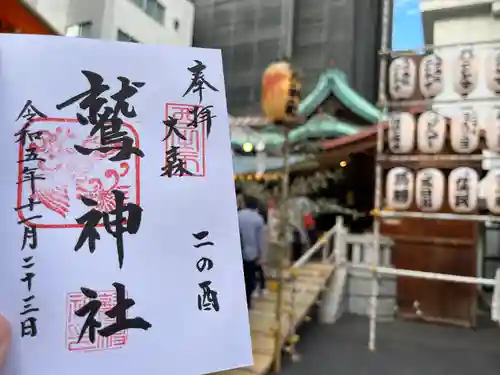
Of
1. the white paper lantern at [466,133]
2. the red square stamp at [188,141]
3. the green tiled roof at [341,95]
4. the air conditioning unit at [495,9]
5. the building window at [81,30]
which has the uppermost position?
the air conditioning unit at [495,9]

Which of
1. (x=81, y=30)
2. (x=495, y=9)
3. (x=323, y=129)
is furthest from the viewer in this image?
(x=495, y=9)

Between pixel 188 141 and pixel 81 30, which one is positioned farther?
pixel 81 30

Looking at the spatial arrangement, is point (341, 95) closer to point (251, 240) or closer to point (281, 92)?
point (281, 92)

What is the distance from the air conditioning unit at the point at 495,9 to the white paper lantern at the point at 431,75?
3351mm

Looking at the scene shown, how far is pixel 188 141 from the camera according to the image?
0.69m

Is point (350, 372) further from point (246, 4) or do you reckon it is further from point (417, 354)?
point (246, 4)

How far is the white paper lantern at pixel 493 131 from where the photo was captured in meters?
3.22

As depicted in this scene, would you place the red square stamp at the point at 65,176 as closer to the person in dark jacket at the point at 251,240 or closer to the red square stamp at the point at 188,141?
the red square stamp at the point at 188,141

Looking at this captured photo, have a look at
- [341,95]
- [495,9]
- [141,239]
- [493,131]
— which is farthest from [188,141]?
[495,9]

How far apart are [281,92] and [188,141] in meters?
2.70

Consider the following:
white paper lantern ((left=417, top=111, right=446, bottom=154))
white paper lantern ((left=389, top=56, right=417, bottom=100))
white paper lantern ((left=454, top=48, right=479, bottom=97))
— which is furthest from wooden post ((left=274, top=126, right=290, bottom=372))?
white paper lantern ((left=454, top=48, right=479, bottom=97))

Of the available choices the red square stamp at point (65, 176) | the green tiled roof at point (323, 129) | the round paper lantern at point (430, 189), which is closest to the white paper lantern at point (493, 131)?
the round paper lantern at point (430, 189)

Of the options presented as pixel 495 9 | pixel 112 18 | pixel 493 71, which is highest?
pixel 495 9

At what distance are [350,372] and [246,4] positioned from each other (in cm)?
565
